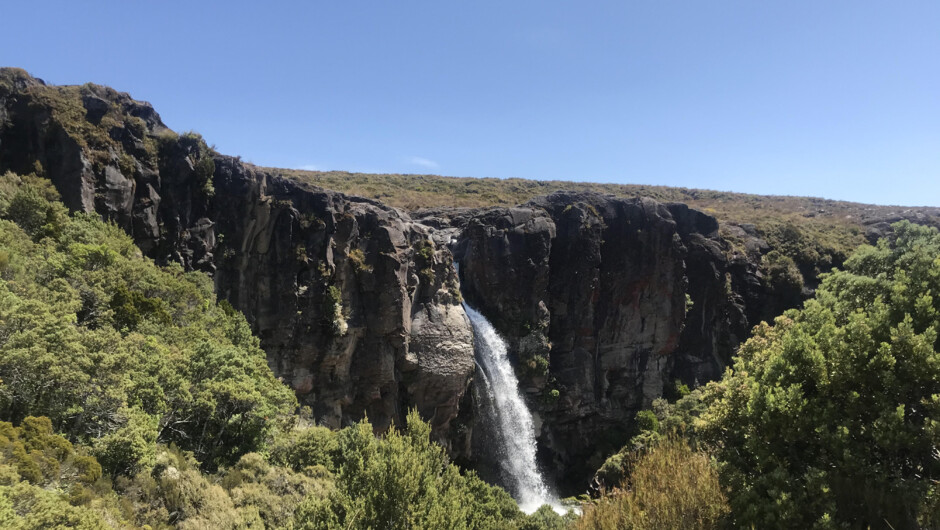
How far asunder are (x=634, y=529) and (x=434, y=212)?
41.5 meters

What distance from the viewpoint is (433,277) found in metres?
36.1

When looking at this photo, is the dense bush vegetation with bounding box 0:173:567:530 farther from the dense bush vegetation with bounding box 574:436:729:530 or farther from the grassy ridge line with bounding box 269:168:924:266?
the grassy ridge line with bounding box 269:168:924:266

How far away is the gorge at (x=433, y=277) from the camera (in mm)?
28125

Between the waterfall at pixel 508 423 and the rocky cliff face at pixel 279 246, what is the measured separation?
2.91 metres

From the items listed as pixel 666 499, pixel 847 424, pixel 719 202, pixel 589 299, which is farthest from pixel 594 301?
pixel 719 202

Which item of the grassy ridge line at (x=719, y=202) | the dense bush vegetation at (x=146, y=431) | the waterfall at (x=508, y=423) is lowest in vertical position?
the waterfall at (x=508, y=423)

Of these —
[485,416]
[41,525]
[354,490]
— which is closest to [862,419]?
[354,490]

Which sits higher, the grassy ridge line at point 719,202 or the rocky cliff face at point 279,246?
the grassy ridge line at point 719,202

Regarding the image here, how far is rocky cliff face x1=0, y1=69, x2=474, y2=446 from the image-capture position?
26.4m

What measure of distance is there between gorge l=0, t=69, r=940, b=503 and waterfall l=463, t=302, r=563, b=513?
37 centimetres

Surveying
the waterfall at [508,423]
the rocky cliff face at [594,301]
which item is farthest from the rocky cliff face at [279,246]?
the rocky cliff face at [594,301]

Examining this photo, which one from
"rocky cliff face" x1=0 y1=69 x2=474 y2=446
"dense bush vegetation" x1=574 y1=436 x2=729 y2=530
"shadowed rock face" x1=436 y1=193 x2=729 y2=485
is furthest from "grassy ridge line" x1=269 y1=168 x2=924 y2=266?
"dense bush vegetation" x1=574 y1=436 x2=729 y2=530

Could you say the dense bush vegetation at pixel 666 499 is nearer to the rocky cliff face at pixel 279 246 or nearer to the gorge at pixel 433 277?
the gorge at pixel 433 277

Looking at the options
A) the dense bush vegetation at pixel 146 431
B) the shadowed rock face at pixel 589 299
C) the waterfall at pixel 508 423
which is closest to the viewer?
the dense bush vegetation at pixel 146 431
